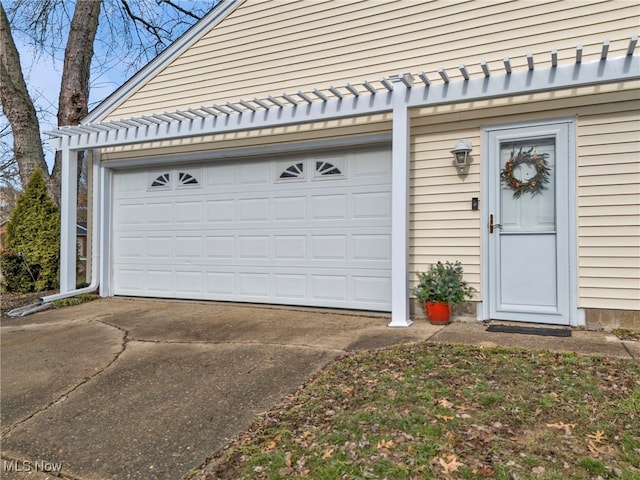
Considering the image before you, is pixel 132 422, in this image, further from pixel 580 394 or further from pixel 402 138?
pixel 402 138

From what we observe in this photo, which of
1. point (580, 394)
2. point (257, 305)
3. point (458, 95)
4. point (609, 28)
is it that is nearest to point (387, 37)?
point (458, 95)

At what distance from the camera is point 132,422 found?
279cm

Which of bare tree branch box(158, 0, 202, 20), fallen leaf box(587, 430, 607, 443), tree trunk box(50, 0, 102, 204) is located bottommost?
fallen leaf box(587, 430, 607, 443)

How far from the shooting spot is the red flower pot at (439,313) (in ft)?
15.9

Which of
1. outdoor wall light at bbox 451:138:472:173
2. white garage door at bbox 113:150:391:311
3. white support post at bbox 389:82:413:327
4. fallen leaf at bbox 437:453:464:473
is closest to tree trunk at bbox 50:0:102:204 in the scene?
white garage door at bbox 113:150:391:311

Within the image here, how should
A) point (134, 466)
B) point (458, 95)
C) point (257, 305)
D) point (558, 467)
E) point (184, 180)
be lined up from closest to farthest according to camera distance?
point (558, 467) → point (134, 466) → point (458, 95) → point (257, 305) → point (184, 180)

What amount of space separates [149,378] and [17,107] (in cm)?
857

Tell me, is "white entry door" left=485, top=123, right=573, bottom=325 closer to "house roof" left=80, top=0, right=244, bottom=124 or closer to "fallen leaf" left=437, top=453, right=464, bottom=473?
"fallen leaf" left=437, top=453, right=464, bottom=473

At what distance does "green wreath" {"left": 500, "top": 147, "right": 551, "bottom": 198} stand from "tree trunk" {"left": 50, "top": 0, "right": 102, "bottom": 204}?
8870mm

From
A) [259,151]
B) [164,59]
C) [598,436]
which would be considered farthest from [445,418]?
[164,59]

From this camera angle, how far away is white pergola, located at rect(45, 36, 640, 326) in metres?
4.21

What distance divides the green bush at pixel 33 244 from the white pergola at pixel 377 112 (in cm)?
138

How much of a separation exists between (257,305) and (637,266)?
177 inches

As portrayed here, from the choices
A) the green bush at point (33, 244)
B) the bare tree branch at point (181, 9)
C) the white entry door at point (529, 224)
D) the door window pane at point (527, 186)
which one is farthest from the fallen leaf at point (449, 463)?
the bare tree branch at point (181, 9)
